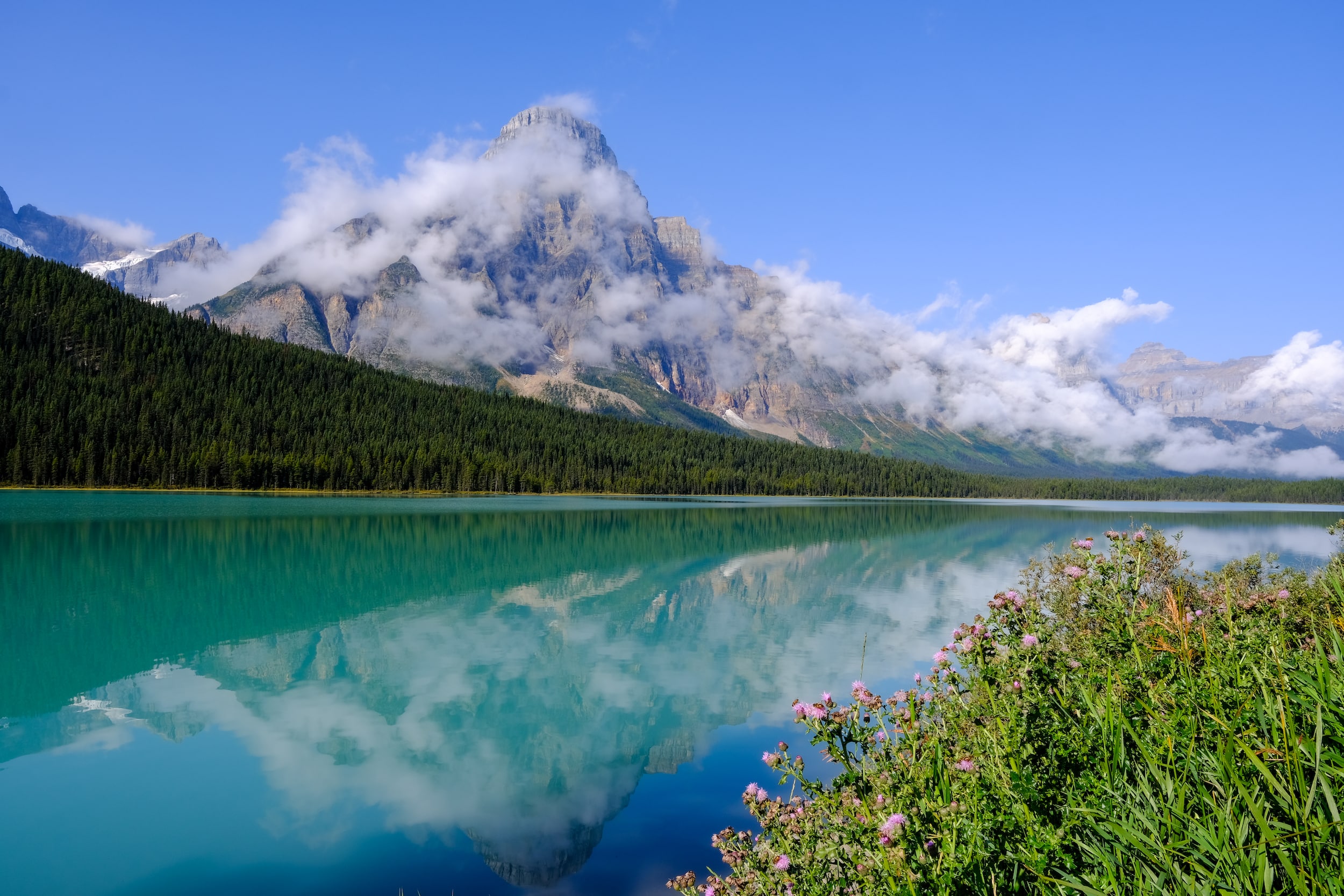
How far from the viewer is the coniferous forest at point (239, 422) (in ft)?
364

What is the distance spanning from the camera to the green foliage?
3072mm

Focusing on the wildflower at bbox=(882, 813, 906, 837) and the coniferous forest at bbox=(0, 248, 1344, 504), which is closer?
the wildflower at bbox=(882, 813, 906, 837)

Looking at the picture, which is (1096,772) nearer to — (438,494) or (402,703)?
(402,703)

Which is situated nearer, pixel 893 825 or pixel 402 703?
pixel 893 825

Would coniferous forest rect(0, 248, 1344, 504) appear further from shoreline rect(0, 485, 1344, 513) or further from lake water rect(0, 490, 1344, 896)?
lake water rect(0, 490, 1344, 896)

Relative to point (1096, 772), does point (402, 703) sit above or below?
below

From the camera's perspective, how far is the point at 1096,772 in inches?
173

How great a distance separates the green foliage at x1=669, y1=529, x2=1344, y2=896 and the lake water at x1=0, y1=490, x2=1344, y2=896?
129 centimetres

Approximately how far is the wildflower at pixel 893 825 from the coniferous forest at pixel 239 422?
133223mm

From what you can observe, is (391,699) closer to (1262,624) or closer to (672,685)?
(672,685)

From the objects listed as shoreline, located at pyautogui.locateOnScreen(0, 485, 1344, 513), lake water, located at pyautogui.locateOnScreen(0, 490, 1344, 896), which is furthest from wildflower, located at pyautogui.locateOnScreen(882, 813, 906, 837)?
shoreline, located at pyautogui.locateOnScreen(0, 485, 1344, 513)

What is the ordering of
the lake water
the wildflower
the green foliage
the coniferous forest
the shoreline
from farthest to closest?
the coniferous forest
the shoreline
the lake water
the wildflower
the green foliage

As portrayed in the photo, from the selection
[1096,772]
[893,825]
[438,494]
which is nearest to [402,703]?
[893,825]

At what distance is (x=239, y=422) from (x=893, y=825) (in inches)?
5876
